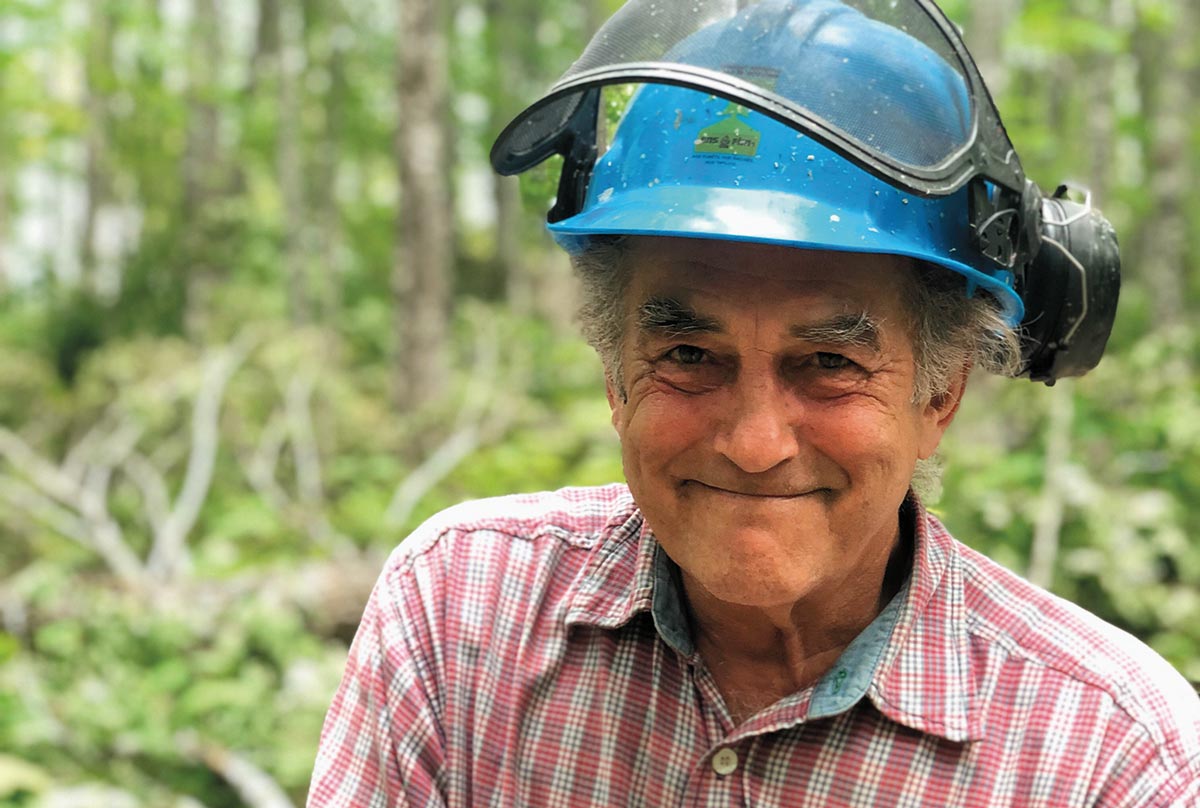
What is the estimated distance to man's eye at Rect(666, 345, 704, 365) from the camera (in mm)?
1464

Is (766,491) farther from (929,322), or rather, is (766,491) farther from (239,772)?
(239,772)

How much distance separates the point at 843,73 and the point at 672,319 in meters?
0.38

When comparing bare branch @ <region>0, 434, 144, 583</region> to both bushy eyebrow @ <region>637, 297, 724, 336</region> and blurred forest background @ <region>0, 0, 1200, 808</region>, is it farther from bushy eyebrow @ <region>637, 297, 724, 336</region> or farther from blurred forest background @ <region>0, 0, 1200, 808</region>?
bushy eyebrow @ <region>637, 297, 724, 336</region>

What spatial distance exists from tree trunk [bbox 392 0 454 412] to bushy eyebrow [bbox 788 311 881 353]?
24.0 feet

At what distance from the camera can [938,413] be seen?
1616mm

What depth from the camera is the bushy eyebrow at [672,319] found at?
1430 mm

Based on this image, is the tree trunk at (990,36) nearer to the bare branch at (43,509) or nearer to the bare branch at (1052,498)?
the bare branch at (1052,498)

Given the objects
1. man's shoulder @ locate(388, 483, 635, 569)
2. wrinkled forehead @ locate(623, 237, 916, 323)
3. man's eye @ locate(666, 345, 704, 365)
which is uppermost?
wrinkled forehead @ locate(623, 237, 916, 323)

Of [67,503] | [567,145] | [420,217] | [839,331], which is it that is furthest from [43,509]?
[839,331]

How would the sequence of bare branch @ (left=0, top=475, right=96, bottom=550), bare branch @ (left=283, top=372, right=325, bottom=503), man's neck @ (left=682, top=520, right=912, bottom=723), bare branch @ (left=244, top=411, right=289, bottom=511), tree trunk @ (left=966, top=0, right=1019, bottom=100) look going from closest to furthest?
man's neck @ (left=682, top=520, right=912, bottom=723) → tree trunk @ (left=966, top=0, right=1019, bottom=100) → bare branch @ (left=0, top=475, right=96, bottom=550) → bare branch @ (left=244, top=411, right=289, bottom=511) → bare branch @ (left=283, top=372, right=325, bottom=503)

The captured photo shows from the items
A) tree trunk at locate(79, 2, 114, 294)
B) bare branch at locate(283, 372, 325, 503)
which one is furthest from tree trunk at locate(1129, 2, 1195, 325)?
tree trunk at locate(79, 2, 114, 294)

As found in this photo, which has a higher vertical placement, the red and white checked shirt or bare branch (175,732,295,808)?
→ the red and white checked shirt

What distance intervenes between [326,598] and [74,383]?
18.5 ft

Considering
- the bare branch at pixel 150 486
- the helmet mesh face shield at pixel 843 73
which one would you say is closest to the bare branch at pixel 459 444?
the bare branch at pixel 150 486
